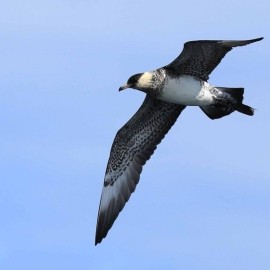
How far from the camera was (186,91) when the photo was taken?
13562 millimetres

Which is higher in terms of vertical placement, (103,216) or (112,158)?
(112,158)

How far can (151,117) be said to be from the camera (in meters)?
14.8

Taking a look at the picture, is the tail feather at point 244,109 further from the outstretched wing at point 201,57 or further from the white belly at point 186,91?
the outstretched wing at point 201,57

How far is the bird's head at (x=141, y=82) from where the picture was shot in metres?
13.6

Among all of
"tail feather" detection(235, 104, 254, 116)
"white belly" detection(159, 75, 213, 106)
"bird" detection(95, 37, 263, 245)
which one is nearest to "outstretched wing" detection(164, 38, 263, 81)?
"bird" detection(95, 37, 263, 245)

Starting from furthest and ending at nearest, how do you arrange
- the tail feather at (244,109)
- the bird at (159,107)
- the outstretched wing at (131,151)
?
the outstretched wing at (131,151)
the tail feather at (244,109)
the bird at (159,107)

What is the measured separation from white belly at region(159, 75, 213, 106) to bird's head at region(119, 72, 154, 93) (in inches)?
10.4

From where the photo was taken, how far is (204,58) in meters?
13.6

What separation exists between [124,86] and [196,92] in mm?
1210

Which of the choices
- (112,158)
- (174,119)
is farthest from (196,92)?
(112,158)

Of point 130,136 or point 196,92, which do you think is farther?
point 130,136

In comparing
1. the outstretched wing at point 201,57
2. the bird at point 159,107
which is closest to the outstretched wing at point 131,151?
the bird at point 159,107

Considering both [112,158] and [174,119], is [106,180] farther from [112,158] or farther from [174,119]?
[174,119]

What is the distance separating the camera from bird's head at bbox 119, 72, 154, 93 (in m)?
13.6
